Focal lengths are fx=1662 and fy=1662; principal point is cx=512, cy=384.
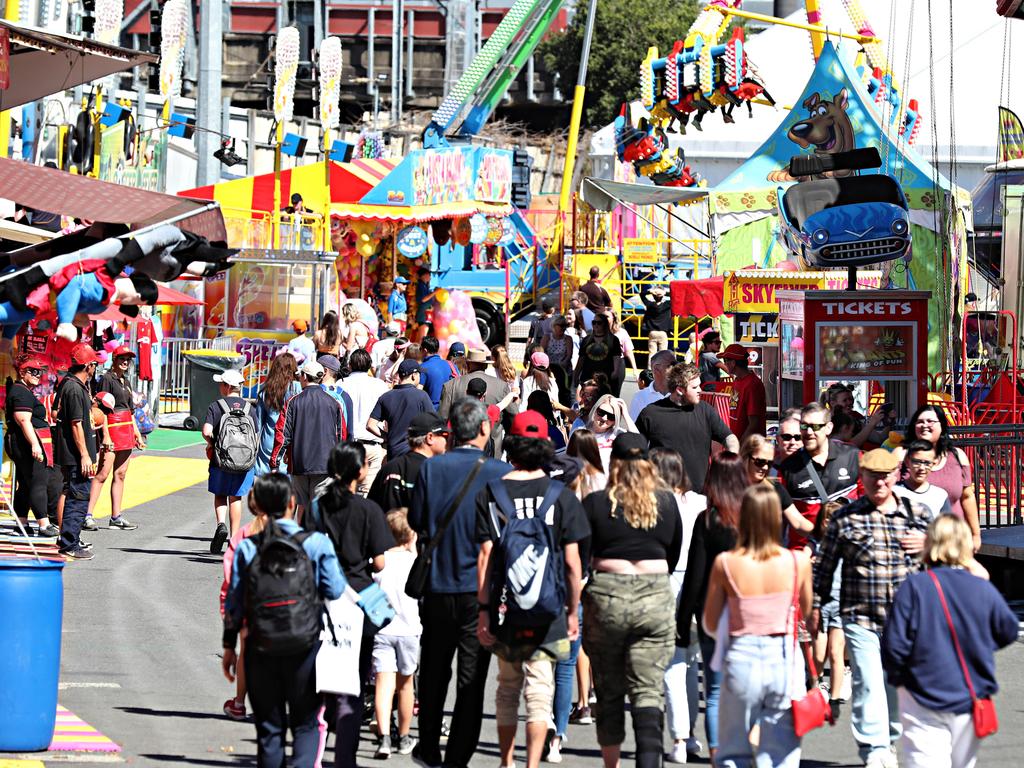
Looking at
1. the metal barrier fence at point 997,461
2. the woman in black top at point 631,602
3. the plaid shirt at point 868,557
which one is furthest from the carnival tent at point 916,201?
the woman in black top at point 631,602

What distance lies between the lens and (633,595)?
7043mm

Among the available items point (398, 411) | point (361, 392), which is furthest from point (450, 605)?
point (361, 392)

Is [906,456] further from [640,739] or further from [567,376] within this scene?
[567,376]

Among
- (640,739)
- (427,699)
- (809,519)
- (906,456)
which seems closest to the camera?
(640,739)

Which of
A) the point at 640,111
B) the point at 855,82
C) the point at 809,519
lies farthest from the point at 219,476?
the point at 640,111

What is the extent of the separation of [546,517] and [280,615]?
125 cm

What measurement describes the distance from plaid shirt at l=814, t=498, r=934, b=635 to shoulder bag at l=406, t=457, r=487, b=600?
1.63 metres

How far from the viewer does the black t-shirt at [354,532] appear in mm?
7355

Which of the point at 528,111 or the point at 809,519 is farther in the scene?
the point at 528,111

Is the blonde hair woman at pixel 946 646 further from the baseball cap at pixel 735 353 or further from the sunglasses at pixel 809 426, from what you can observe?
the baseball cap at pixel 735 353

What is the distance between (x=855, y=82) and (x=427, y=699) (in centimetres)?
1466

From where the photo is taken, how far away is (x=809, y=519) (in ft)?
29.3

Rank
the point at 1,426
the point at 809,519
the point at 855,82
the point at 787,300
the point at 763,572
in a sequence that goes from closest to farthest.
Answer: the point at 763,572 → the point at 809,519 → the point at 1,426 → the point at 787,300 → the point at 855,82

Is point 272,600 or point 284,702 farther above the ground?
point 272,600
